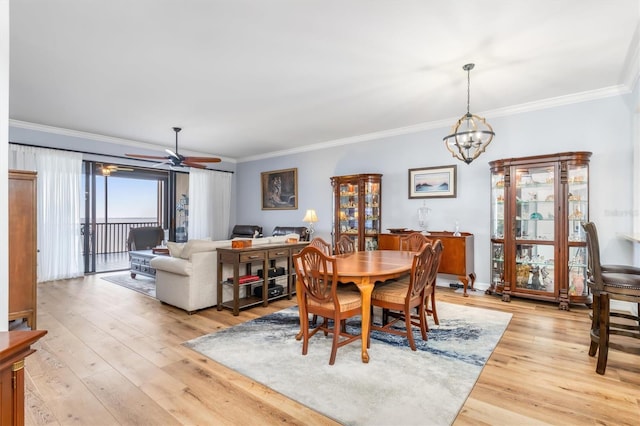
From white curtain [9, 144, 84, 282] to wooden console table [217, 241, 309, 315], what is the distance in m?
3.70

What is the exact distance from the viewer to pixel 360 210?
5.74 meters

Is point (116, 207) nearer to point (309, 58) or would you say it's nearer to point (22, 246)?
point (22, 246)

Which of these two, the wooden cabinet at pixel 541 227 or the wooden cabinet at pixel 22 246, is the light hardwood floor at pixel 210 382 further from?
the wooden cabinet at pixel 541 227

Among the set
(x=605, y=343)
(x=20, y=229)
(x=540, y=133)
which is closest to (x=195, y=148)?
(x=20, y=229)

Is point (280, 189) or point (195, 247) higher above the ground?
point (280, 189)

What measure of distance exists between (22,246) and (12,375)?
3.11 m

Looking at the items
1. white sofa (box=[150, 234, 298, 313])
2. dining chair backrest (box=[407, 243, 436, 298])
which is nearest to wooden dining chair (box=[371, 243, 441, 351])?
dining chair backrest (box=[407, 243, 436, 298])

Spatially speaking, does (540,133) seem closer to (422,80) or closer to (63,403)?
(422,80)

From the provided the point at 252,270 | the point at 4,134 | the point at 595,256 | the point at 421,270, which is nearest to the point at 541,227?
the point at 595,256

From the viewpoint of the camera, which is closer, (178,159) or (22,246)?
(22,246)

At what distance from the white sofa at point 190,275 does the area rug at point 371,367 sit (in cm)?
78

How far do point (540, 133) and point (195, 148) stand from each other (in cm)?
666

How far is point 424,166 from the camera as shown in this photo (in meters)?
5.38

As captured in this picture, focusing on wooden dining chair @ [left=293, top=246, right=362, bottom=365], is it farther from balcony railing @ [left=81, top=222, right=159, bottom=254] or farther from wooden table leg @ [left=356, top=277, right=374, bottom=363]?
balcony railing @ [left=81, top=222, right=159, bottom=254]
